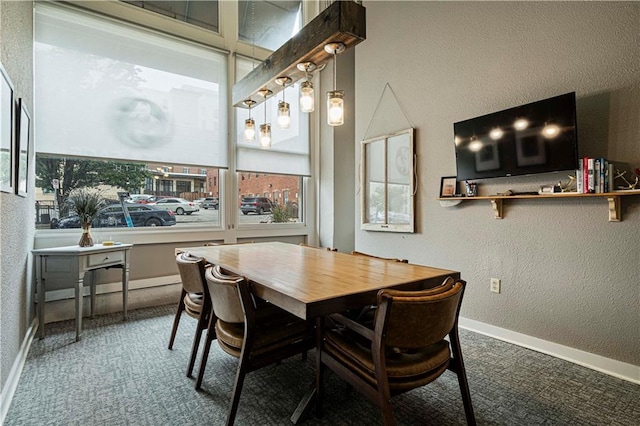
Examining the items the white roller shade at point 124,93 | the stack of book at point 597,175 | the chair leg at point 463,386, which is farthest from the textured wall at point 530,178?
the white roller shade at point 124,93

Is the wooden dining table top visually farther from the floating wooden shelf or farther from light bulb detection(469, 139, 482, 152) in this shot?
light bulb detection(469, 139, 482, 152)

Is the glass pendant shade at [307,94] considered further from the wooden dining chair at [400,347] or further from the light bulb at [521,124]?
the light bulb at [521,124]

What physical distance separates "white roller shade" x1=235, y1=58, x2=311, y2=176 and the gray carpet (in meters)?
2.56

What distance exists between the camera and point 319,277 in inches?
65.5

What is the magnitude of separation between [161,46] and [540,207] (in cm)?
423

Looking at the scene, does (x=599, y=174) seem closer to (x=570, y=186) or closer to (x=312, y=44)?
(x=570, y=186)

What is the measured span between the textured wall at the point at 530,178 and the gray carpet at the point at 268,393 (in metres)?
0.37

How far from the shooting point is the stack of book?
202cm

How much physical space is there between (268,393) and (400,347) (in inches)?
39.7

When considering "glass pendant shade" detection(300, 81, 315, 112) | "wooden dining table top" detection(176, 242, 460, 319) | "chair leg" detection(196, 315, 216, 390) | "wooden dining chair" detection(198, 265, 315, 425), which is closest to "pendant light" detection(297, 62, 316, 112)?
"glass pendant shade" detection(300, 81, 315, 112)

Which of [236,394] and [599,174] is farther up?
[599,174]

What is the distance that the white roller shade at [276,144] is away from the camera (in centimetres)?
424

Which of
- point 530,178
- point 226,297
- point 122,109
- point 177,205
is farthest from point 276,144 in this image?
point 226,297

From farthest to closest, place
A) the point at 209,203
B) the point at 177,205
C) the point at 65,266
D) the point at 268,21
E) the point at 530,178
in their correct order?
the point at 268,21, the point at 209,203, the point at 177,205, the point at 65,266, the point at 530,178
